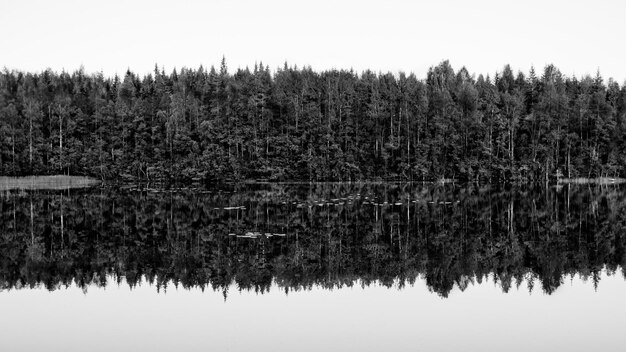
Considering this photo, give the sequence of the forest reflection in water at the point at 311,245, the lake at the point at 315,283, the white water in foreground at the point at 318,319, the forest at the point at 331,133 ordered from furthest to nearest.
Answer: the forest at the point at 331,133 < the forest reflection in water at the point at 311,245 < the lake at the point at 315,283 < the white water in foreground at the point at 318,319

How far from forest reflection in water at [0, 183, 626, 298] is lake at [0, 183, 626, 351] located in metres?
0.11

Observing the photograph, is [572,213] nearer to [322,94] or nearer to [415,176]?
[415,176]

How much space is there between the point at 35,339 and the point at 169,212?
84.0ft

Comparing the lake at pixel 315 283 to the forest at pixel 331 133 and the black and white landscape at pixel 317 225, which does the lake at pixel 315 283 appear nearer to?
the black and white landscape at pixel 317 225

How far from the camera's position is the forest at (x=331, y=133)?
8300 centimetres

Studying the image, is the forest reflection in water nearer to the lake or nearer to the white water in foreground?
the lake

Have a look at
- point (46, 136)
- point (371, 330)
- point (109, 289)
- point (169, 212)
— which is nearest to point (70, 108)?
point (46, 136)

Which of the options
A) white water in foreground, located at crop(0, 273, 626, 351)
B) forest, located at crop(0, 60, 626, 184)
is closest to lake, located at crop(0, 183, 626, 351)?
white water in foreground, located at crop(0, 273, 626, 351)

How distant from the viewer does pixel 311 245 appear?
25188 millimetres

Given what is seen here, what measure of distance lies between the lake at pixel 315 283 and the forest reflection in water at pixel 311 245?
11cm

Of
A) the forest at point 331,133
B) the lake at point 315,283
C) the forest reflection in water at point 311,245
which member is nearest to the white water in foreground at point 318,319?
the lake at point 315,283

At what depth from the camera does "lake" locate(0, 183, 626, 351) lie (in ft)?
45.7

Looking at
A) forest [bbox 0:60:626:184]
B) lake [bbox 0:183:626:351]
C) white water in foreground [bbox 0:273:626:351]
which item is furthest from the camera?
forest [bbox 0:60:626:184]

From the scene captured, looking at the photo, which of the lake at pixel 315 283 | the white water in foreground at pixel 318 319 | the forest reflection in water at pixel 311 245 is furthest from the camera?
the forest reflection in water at pixel 311 245
